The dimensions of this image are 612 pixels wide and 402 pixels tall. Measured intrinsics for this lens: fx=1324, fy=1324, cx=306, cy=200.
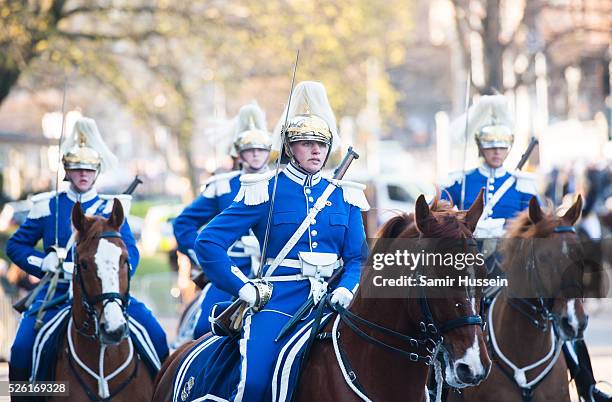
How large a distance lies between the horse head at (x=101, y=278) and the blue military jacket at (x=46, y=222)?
1.06 meters

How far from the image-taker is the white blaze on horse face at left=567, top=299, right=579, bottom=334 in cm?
870

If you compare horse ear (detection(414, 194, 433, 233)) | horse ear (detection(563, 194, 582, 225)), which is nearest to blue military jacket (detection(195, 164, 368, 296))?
horse ear (detection(414, 194, 433, 233))

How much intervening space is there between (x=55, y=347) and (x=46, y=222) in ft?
3.94

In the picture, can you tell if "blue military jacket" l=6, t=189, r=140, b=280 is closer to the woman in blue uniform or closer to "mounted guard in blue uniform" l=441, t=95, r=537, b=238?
"mounted guard in blue uniform" l=441, t=95, r=537, b=238

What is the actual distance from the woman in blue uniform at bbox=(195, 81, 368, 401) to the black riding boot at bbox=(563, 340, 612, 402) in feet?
8.93

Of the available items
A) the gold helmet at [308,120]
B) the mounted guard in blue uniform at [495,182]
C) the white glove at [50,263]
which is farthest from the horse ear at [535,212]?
the white glove at [50,263]

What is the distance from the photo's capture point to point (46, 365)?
371 inches

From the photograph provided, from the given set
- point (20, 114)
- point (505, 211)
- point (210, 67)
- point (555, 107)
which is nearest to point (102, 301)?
point (505, 211)

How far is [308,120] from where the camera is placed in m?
7.19

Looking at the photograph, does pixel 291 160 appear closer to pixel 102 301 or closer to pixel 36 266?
pixel 102 301

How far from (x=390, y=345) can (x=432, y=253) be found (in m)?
0.54

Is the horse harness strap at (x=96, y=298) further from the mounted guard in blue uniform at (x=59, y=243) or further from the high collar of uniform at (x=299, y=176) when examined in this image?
the high collar of uniform at (x=299, y=176)

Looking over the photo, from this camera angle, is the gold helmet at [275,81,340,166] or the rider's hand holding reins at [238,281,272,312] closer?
the rider's hand holding reins at [238,281,272,312]

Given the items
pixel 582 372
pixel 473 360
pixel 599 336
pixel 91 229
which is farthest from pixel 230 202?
pixel 599 336
